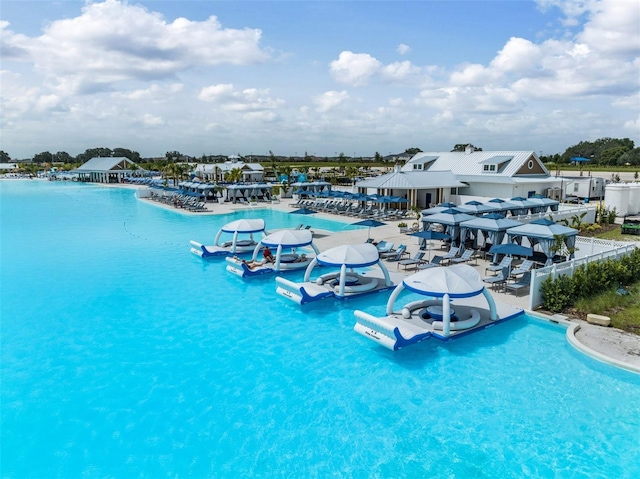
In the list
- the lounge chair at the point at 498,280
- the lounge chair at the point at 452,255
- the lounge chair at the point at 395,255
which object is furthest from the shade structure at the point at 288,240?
the lounge chair at the point at 498,280

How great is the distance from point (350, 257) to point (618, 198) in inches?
1043

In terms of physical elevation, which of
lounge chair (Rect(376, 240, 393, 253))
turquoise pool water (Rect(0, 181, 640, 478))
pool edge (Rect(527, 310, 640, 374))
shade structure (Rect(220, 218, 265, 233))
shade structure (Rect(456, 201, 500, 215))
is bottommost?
turquoise pool water (Rect(0, 181, 640, 478))

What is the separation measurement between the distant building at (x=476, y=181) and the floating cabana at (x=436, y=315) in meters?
24.0

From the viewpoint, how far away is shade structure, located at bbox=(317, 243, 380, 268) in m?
16.2

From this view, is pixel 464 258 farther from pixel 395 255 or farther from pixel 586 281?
pixel 586 281

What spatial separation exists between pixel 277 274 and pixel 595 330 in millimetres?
12210

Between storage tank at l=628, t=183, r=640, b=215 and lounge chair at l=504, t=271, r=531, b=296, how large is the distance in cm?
2194

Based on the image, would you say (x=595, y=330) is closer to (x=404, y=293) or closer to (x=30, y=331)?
(x=404, y=293)

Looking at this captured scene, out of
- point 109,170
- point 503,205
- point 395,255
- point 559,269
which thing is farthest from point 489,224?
point 109,170

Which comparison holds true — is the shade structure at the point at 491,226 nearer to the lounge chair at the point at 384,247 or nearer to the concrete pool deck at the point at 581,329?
the concrete pool deck at the point at 581,329

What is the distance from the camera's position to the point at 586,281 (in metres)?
15.1

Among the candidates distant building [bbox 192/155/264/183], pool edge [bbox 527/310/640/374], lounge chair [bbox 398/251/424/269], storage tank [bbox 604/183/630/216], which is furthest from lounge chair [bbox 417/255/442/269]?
distant building [bbox 192/155/264/183]

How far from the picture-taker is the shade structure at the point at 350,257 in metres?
16.2

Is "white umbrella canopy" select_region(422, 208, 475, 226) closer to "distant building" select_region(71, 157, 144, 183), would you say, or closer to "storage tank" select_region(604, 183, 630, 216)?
"storage tank" select_region(604, 183, 630, 216)
